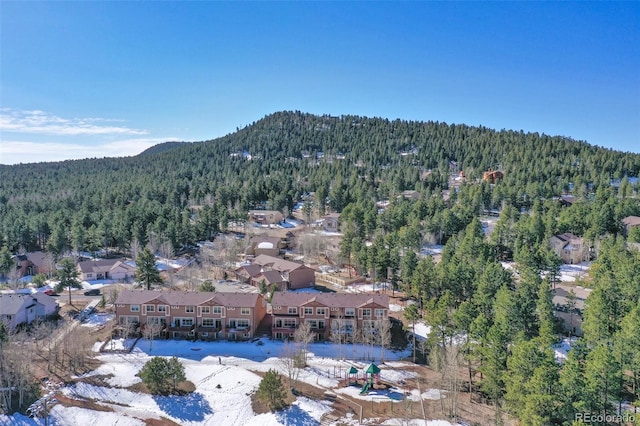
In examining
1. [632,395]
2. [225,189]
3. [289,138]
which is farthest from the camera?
[289,138]

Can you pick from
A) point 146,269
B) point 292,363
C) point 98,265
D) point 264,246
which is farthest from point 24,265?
point 292,363

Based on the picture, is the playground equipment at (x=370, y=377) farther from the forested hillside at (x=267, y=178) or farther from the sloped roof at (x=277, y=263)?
the forested hillside at (x=267, y=178)

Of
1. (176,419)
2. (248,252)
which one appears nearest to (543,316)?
(176,419)

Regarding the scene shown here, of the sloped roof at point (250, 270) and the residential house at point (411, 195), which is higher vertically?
the residential house at point (411, 195)

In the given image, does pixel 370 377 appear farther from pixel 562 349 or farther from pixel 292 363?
pixel 562 349

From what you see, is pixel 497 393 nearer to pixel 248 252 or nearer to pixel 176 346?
pixel 176 346

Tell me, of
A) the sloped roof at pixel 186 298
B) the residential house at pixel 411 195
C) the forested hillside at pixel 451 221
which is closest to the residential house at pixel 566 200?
the forested hillside at pixel 451 221

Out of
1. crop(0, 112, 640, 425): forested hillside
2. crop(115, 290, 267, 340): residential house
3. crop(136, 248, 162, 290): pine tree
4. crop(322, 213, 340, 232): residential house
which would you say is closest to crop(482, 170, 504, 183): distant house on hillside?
crop(0, 112, 640, 425): forested hillside
